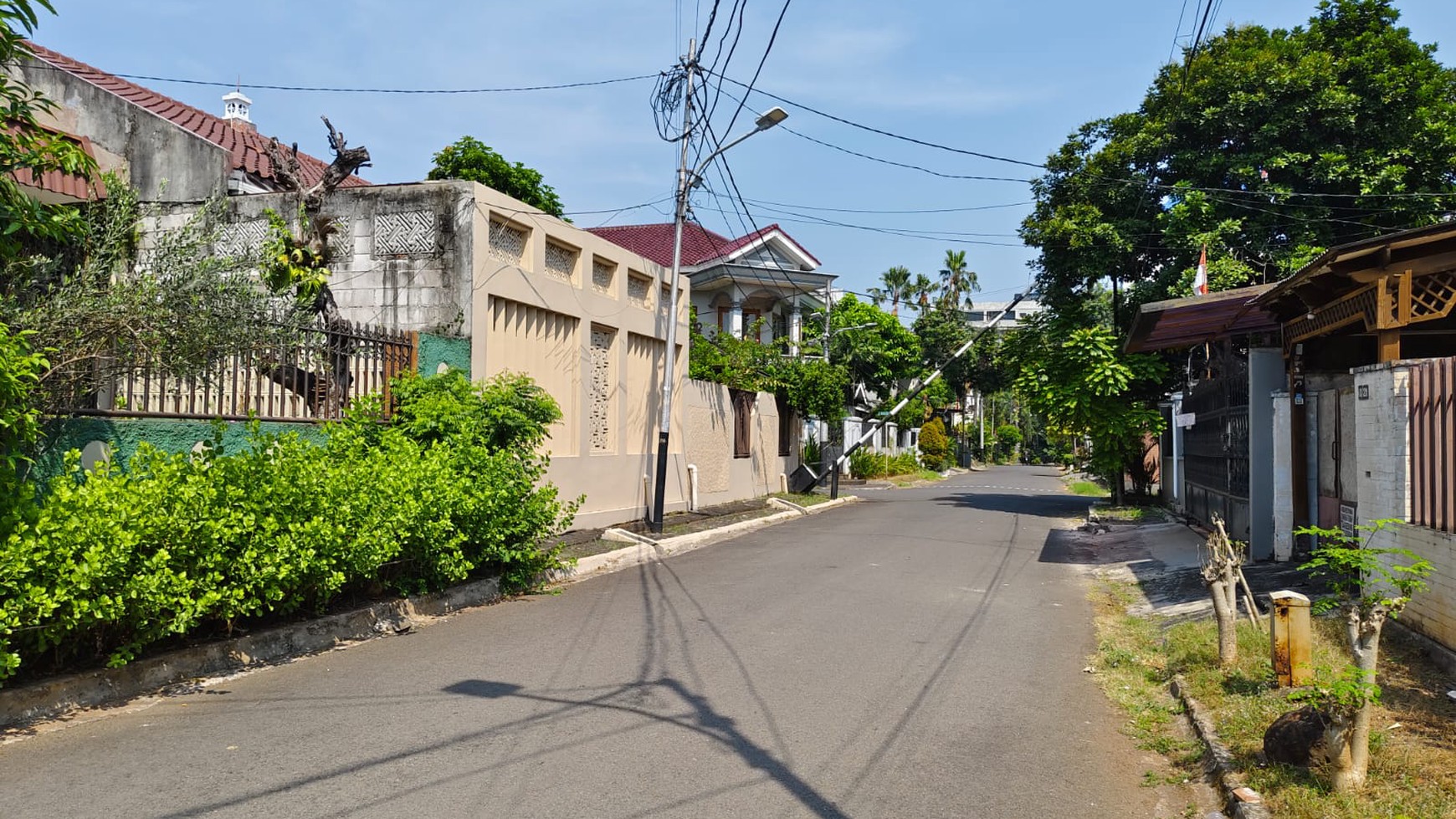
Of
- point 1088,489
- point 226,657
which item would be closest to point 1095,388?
point 1088,489

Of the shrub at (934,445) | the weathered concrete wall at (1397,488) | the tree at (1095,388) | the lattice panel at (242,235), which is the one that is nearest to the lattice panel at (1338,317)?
the weathered concrete wall at (1397,488)

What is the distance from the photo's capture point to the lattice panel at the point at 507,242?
14164 mm

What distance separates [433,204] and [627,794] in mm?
10430

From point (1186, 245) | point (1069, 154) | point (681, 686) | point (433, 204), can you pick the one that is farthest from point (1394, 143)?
point (681, 686)

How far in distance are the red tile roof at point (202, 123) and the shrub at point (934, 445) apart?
44208 mm

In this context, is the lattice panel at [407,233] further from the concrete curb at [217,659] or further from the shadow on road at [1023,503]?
the shadow on road at [1023,503]

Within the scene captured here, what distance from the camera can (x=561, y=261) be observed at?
16266 mm

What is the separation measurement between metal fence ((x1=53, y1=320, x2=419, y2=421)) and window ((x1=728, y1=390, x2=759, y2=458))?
13.2 m

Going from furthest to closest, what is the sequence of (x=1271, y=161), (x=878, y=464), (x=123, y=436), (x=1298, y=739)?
(x=878, y=464) → (x=1271, y=161) → (x=123, y=436) → (x=1298, y=739)

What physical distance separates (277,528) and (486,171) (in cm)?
1851

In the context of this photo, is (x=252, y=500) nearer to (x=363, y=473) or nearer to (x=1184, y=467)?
(x=363, y=473)

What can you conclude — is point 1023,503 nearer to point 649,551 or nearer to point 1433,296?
point 649,551

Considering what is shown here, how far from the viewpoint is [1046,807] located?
501 cm

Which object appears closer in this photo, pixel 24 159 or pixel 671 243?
pixel 24 159
